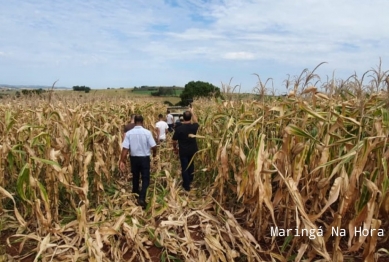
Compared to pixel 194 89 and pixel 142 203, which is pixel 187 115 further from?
pixel 194 89

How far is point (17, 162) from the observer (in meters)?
4.80

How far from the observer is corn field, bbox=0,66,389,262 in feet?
10.5

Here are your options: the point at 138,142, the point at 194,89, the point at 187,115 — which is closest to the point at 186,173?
the point at 187,115

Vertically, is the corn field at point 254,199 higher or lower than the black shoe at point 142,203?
higher

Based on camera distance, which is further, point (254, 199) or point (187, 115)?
point (187, 115)

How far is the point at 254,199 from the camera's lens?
3.73m

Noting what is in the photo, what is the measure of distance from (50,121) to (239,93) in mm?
3271

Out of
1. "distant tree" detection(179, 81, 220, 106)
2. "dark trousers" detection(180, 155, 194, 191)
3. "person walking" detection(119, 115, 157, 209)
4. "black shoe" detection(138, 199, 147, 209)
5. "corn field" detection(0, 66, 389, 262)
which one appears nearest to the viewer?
"corn field" detection(0, 66, 389, 262)

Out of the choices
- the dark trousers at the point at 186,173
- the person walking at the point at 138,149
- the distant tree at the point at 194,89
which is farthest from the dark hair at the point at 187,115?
the distant tree at the point at 194,89

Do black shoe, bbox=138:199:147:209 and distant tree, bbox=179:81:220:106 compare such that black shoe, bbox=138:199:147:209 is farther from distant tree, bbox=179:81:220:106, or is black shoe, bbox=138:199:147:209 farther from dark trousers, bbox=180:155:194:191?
distant tree, bbox=179:81:220:106

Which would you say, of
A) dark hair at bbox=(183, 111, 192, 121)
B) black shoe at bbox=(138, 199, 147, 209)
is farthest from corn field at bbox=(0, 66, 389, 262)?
dark hair at bbox=(183, 111, 192, 121)

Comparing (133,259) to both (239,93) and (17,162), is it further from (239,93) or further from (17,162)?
(239,93)

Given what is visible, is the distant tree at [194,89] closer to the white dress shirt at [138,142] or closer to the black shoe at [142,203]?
the white dress shirt at [138,142]

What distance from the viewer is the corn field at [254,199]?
10.5 ft
